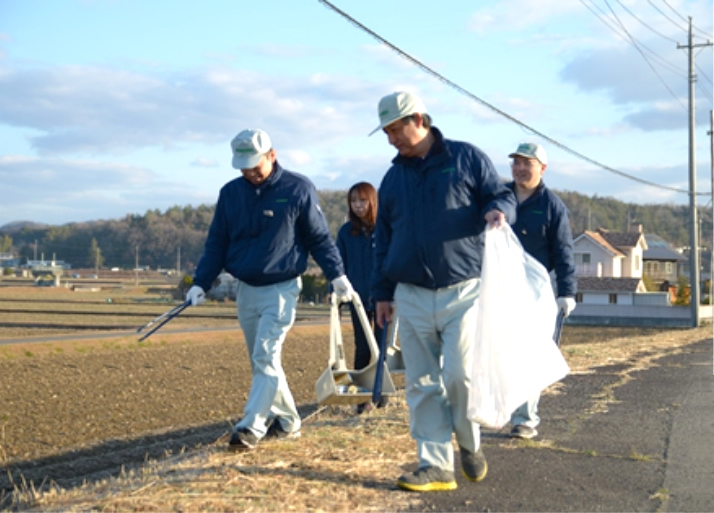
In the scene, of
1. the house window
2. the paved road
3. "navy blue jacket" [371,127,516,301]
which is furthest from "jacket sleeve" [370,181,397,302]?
the house window

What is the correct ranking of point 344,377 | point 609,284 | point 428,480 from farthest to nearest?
point 609,284 → point 344,377 → point 428,480

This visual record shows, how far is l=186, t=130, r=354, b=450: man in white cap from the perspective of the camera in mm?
6430

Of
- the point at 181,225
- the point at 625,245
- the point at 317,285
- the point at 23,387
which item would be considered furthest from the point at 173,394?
the point at 181,225

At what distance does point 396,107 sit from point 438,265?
873 millimetres

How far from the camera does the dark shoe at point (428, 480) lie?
16.5ft

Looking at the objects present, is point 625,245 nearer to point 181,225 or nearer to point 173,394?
point 173,394

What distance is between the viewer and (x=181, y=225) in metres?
154

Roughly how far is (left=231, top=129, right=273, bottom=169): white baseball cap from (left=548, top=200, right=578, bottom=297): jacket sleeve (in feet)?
7.47

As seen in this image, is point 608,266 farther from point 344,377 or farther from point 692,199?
point 344,377

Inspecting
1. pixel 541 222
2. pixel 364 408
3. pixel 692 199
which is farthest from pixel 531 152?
pixel 692 199

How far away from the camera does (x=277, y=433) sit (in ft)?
22.0

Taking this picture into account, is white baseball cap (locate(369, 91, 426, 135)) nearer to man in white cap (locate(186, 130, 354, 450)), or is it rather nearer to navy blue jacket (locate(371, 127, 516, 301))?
navy blue jacket (locate(371, 127, 516, 301))

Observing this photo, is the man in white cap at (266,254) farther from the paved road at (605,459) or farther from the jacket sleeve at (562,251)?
the jacket sleeve at (562,251)

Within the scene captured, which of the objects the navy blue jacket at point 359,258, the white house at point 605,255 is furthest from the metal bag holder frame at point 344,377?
the white house at point 605,255
